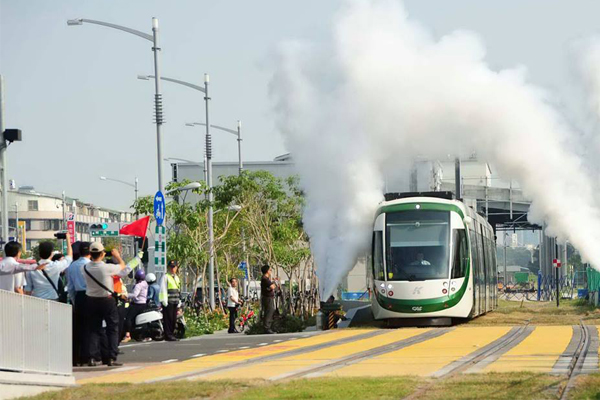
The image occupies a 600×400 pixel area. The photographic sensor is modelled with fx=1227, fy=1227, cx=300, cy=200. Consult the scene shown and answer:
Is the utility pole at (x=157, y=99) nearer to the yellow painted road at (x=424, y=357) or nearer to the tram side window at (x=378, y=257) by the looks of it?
the tram side window at (x=378, y=257)

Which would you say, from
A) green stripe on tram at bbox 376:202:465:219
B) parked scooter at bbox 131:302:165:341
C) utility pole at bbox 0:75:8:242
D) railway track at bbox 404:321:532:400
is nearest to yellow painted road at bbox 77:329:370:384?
parked scooter at bbox 131:302:165:341

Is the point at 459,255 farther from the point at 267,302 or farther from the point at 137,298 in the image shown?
the point at 137,298

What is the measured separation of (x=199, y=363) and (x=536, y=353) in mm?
4935

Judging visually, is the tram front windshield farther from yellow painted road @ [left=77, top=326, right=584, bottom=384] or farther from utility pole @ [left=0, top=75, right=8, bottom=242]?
utility pole @ [left=0, top=75, right=8, bottom=242]

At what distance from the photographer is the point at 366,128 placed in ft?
139

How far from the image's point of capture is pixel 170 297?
25.5m

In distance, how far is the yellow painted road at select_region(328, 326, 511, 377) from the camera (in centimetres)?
1499

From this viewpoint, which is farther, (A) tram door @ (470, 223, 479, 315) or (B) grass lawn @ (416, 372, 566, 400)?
(A) tram door @ (470, 223, 479, 315)

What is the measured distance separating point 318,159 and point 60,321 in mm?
28547

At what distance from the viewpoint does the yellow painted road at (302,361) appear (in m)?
15.0

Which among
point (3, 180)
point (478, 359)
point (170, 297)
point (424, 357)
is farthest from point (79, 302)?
point (170, 297)

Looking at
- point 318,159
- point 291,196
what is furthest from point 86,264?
point 291,196

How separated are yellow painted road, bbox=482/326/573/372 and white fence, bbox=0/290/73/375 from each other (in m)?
5.01

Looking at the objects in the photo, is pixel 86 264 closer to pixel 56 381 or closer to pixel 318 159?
pixel 56 381
